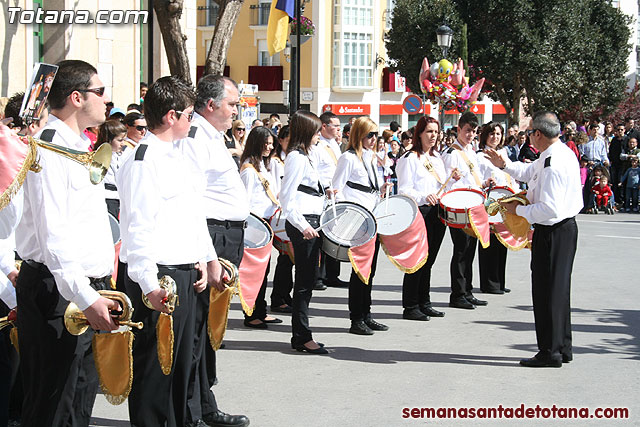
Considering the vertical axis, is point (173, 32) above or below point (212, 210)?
above

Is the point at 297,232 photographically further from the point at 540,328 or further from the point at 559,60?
the point at 559,60

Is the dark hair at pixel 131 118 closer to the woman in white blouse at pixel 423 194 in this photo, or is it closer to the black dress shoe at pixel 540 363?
the woman in white blouse at pixel 423 194

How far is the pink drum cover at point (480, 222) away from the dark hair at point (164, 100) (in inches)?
198

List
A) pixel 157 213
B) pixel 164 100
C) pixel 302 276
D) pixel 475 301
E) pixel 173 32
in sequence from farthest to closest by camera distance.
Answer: pixel 173 32, pixel 475 301, pixel 302 276, pixel 164 100, pixel 157 213

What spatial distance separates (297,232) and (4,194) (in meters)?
3.97

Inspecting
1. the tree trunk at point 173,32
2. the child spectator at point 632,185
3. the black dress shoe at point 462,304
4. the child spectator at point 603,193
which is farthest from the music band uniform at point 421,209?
the child spectator at point 632,185

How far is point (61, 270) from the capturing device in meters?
3.74

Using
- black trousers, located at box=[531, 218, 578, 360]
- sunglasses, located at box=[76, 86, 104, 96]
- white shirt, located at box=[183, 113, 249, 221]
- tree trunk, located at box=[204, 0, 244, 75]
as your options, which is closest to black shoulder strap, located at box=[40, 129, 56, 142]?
sunglasses, located at box=[76, 86, 104, 96]

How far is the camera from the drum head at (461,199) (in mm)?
9211

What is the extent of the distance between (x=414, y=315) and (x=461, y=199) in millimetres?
1282

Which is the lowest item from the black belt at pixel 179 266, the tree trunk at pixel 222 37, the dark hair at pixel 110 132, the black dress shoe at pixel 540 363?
the black dress shoe at pixel 540 363

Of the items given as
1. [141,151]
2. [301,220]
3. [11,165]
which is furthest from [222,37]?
[11,165]

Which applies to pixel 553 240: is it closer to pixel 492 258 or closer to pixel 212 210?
pixel 212 210

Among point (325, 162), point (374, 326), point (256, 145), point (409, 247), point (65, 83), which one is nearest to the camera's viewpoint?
point (65, 83)
